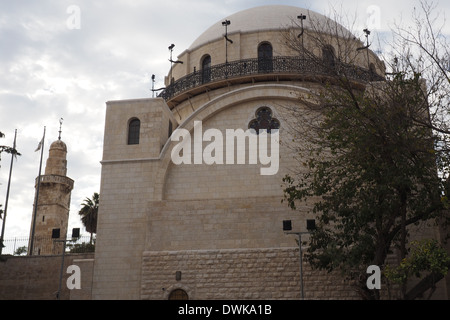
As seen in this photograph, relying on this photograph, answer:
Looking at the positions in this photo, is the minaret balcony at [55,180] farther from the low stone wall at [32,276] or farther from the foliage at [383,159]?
the foliage at [383,159]

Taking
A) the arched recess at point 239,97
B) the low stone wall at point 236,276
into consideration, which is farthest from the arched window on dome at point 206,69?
the low stone wall at point 236,276

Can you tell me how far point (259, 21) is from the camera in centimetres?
2230

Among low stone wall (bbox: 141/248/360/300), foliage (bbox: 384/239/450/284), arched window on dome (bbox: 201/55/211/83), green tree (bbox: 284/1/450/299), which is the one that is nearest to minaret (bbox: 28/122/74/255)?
arched window on dome (bbox: 201/55/211/83)

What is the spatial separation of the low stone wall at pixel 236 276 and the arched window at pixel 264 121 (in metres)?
4.35

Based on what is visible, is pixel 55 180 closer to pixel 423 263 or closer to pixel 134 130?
pixel 134 130

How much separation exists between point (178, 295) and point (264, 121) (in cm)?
652

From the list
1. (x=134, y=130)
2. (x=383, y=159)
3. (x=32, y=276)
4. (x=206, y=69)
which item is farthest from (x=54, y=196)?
(x=383, y=159)

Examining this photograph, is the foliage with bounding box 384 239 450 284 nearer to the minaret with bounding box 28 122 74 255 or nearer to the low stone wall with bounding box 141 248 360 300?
the low stone wall with bounding box 141 248 360 300
